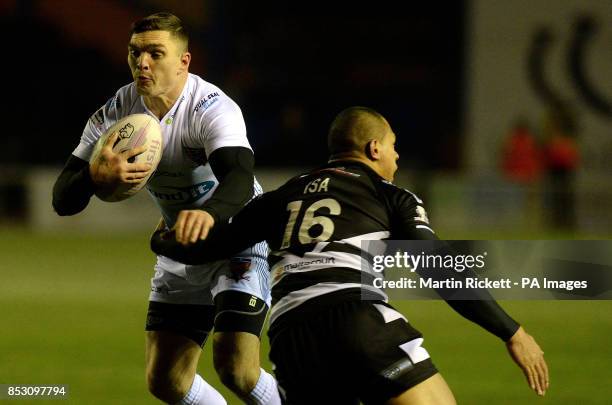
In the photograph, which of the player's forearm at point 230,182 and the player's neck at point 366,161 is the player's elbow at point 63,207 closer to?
the player's forearm at point 230,182

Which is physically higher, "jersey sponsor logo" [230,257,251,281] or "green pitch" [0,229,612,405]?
"green pitch" [0,229,612,405]

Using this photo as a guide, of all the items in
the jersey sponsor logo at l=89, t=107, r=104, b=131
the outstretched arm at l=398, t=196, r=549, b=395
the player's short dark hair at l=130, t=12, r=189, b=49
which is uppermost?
the player's short dark hair at l=130, t=12, r=189, b=49

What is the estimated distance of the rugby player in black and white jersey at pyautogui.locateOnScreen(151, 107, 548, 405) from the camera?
416cm

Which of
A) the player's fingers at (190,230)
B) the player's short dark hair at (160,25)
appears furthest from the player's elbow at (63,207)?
the player's fingers at (190,230)

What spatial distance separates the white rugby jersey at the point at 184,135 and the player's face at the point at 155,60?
0.16 m

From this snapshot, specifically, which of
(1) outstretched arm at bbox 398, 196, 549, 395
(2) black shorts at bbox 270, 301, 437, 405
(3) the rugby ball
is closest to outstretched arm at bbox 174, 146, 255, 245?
(3) the rugby ball

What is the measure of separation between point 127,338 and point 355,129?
194 inches

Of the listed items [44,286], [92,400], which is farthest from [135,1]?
[92,400]

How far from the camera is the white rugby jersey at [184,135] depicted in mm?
5332

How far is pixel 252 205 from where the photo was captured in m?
4.52

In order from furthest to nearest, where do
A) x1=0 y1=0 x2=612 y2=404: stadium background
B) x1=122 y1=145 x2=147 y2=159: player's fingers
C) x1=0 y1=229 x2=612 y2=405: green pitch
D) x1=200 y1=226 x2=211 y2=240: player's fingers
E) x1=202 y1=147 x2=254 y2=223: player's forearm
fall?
x1=0 y1=0 x2=612 y2=404: stadium background
x1=0 y1=229 x2=612 y2=405: green pitch
x1=122 y1=145 x2=147 y2=159: player's fingers
x1=202 y1=147 x2=254 y2=223: player's forearm
x1=200 y1=226 x2=211 y2=240: player's fingers

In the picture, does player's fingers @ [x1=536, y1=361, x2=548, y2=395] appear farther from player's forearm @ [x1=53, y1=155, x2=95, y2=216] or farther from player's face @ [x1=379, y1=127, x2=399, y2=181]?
player's forearm @ [x1=53, y1=155, x2=95, y2=216]

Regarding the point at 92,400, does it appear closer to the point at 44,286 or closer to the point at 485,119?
the point at 44,286

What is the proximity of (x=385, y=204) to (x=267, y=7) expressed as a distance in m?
18.9
